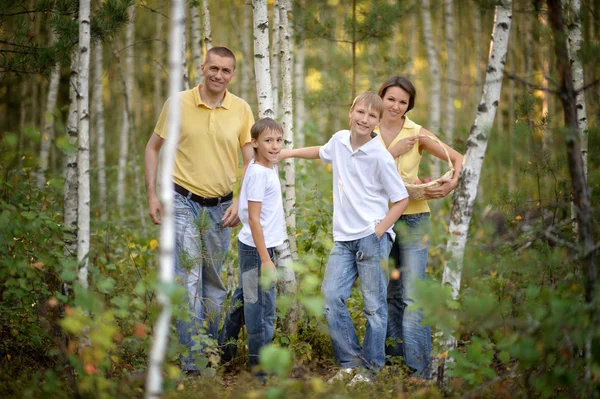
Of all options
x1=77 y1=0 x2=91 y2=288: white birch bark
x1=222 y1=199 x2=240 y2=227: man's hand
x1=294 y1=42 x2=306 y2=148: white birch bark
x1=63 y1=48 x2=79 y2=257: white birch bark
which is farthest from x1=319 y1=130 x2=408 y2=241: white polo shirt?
x1=294 y1=42 x2=306 y2=148: white birch bark

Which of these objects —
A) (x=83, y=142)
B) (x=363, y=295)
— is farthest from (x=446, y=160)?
(x=83, y=142)

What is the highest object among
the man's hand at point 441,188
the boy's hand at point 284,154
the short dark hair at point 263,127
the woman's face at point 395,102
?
the woman's face at point 395,102

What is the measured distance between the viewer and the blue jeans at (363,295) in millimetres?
4223

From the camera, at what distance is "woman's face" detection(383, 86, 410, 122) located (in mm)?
4570

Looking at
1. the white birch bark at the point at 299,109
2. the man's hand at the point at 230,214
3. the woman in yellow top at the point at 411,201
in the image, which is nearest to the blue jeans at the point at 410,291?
the woman in yellow top at the point at 411,201

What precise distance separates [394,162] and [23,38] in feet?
10.4

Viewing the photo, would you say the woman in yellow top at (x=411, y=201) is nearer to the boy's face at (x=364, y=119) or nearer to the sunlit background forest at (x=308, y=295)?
the sunlit background forest at (x=308, y=295)

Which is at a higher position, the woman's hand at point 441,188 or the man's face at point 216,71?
the man's face at point 216,71

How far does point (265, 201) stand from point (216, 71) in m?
1.09

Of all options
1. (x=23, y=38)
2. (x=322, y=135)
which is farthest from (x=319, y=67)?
(x=23, y=38)

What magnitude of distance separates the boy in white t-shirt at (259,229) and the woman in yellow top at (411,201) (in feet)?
3.11

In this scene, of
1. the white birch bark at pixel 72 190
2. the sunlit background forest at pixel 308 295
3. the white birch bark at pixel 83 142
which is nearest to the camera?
the sunlit background forest at pixel 308 295

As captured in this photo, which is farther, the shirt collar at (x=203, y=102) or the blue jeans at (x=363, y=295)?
the shirt collar at (x=203, y=102)

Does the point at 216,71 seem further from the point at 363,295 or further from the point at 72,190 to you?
the point at 363,295
